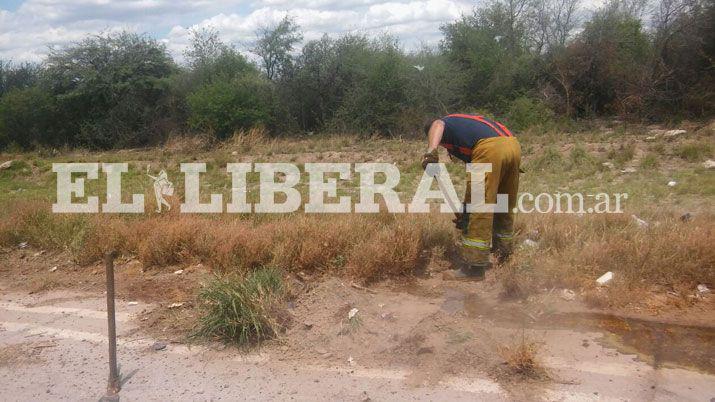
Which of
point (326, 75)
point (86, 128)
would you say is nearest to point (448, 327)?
point (326, 75)

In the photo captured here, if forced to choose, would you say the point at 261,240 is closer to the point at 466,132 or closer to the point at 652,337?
the point at 466,132

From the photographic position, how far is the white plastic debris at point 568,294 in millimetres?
4577

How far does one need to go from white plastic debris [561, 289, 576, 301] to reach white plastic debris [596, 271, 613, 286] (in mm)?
235

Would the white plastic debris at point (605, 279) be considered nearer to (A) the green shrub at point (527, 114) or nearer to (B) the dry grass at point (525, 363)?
(B) the dry grass at point (525, 363)

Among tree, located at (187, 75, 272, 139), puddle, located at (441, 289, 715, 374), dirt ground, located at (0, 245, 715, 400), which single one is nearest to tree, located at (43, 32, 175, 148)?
tree, located at (187, 75, 272, 139)

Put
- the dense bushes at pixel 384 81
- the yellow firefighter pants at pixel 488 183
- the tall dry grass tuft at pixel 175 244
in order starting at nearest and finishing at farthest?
the yellow firefighter pants at pixel 488 183 → the tall dry grass tuft at pixel 175 244 → the dense bushes at pixel 384 81

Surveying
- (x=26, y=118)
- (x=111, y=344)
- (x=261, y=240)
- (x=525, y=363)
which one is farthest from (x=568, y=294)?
(x=26, y=118)

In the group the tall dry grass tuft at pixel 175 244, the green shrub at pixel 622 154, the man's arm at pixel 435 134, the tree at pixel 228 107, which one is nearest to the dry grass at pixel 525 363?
the man's arm at pixel 435 134

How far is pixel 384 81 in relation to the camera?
55.3ft

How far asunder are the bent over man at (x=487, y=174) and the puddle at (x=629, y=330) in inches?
15.5

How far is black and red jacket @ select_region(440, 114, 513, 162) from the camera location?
5.02 m

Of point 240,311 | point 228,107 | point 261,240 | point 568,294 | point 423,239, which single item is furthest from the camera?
point 228,107

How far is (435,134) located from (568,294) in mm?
1684

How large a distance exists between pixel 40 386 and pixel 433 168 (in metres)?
3.40
